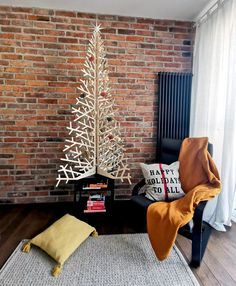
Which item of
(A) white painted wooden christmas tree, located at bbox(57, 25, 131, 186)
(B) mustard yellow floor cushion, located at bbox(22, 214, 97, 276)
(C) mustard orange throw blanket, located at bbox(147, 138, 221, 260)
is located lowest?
(B) mustard yellow floor cushion, located at bbox(22, 214, 97, 276)

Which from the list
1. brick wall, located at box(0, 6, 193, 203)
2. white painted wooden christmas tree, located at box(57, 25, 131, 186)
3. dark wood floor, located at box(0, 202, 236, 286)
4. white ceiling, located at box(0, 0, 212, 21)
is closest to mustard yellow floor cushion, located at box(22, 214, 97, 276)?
dark wood floor, located at box(0, 202, 236, 286)

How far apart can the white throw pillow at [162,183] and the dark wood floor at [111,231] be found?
42cm

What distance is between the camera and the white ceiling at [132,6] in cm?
228

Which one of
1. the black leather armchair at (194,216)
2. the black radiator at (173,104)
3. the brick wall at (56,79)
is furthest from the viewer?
the black radiator at (173,104)

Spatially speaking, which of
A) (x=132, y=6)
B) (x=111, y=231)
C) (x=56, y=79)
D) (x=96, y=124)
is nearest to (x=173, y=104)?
(x=96, y=124)

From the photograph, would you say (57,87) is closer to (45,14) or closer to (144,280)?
(45,14)

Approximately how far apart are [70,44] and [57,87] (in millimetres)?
549

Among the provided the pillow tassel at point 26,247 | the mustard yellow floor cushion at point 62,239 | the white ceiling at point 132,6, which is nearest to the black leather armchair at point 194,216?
the mustard yellow floor cushion at point 62,239

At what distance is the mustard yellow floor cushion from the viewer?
1.60m

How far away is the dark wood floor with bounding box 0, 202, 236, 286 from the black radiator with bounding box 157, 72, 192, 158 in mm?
1118

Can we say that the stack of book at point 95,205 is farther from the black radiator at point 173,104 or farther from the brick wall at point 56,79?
the black radiator at point 173,104

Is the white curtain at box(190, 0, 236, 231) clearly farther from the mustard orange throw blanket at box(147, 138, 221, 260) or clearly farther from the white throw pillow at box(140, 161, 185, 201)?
the white throw pillow at box(140, 161, 185, 201)

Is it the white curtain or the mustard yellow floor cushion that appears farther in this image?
the white curtain

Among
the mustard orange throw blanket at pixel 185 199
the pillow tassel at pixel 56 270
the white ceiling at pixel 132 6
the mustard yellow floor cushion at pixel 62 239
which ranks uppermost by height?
the white ceiling at pixel 132 6
